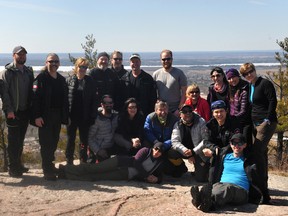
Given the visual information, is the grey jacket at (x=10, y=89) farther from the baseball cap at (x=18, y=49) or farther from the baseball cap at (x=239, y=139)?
the baseball cap at (x=239, y=139)

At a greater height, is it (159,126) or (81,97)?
(81,97)

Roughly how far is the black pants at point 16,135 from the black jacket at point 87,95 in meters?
0.84

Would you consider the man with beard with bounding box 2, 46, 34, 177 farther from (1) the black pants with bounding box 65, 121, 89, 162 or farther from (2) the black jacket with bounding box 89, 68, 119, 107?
(2) the black jacket with bounding box 89, 68, 119, 107

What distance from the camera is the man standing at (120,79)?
716cm

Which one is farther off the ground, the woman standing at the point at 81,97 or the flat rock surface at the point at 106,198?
the woman standing at the point at 81,97

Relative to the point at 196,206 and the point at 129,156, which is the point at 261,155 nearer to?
the point at 196,206

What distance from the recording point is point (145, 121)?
22.4 ft

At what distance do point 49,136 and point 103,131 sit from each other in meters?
1.02

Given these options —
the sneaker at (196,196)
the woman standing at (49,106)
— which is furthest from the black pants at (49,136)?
the sneaker at (196,196)

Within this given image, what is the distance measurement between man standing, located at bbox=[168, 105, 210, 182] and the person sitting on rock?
67cm

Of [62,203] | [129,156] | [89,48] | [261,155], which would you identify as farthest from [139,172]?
[89,48]

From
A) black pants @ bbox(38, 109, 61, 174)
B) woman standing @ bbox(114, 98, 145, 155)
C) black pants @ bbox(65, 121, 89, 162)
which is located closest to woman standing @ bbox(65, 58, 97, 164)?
black pants @ bbox(65, 121, 89, 162)

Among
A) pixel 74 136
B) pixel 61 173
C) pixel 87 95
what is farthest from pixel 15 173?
pixel 87 95

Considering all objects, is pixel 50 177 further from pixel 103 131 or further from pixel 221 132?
pixel 221 132
